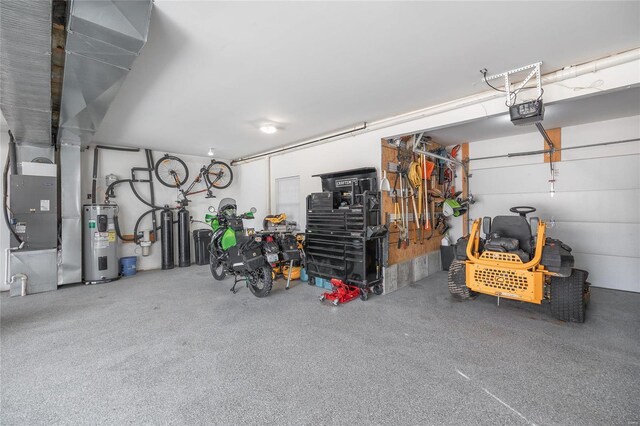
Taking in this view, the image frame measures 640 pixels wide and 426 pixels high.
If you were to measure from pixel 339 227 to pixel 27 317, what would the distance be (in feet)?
13.1

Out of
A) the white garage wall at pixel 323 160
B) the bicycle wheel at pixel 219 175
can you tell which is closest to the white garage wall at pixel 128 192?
the bicycle wheel at pixel 219 175

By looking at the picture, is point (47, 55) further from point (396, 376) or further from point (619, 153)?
point (619, 153)

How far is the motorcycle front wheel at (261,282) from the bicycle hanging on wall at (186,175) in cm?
351

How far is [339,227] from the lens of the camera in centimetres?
404

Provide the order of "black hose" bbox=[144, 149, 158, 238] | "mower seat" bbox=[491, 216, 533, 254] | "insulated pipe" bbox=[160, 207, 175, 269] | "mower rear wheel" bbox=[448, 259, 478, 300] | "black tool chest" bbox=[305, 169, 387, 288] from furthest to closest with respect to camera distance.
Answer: "black hose" bbox=[144, 149, 158, 238] → "insulated pipe" bbox=[160, 207, 175, 269] → "black tool chest" bbox=[305, 169, 387, 288] → "mower rear wheel" bbox=[448, 259, 478, 300] → "mower seat" bbox=[491, 216, 533, 254]

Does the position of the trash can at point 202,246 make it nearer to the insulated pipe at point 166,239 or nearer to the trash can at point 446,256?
the insulated pipe at point 166,239

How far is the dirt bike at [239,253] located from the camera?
3730mm

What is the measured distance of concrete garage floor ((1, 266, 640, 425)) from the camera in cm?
165

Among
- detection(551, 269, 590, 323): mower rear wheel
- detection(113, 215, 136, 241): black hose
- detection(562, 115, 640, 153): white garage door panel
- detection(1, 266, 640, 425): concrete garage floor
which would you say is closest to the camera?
detection(1, 266, 640, 425): concrete garage floor

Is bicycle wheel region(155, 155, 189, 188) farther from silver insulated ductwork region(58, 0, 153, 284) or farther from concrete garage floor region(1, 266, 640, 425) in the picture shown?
concrete garage floor region(1, 266, 640, 425)

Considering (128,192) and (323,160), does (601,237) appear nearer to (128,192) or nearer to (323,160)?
(323,160)

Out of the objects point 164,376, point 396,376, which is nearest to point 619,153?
point 396,376

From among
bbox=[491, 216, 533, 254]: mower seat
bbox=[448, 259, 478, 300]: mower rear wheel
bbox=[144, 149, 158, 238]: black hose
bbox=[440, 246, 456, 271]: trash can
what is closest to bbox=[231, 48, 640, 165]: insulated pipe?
bbox=[491, 216, 533, 254]: mower seat

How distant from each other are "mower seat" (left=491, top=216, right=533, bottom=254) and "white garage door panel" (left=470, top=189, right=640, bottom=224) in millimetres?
1913
